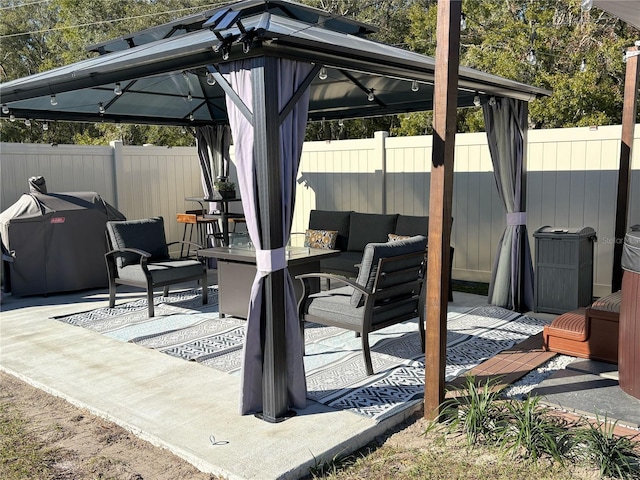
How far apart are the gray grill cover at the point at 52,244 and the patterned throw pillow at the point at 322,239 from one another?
2.74 metres

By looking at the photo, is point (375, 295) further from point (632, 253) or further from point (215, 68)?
point (215, 68)

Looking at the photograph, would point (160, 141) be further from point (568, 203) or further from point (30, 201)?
point (568, 203)

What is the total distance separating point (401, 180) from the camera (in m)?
8.87

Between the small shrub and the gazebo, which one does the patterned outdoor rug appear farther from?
the gazebo

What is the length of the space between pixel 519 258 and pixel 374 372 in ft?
8.95

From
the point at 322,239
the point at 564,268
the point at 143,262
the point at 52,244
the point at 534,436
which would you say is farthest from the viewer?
the point at 322,239

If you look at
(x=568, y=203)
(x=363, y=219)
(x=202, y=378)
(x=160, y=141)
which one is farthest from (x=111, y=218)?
(x=160, y=141)

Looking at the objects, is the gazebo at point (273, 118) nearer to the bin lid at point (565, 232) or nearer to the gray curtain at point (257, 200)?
the gray curtain at point (257, 200)

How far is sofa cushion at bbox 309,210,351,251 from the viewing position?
796 centimetres

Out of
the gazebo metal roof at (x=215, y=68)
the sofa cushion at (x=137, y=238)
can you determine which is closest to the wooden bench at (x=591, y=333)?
the gazebo metal roof at (x=215, y=68)

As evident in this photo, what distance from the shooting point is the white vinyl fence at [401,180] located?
720 centimetres

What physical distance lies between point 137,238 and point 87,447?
3780 mm

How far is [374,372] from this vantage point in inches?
185

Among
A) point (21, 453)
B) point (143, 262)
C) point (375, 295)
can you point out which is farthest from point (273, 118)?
point (143, 262)
